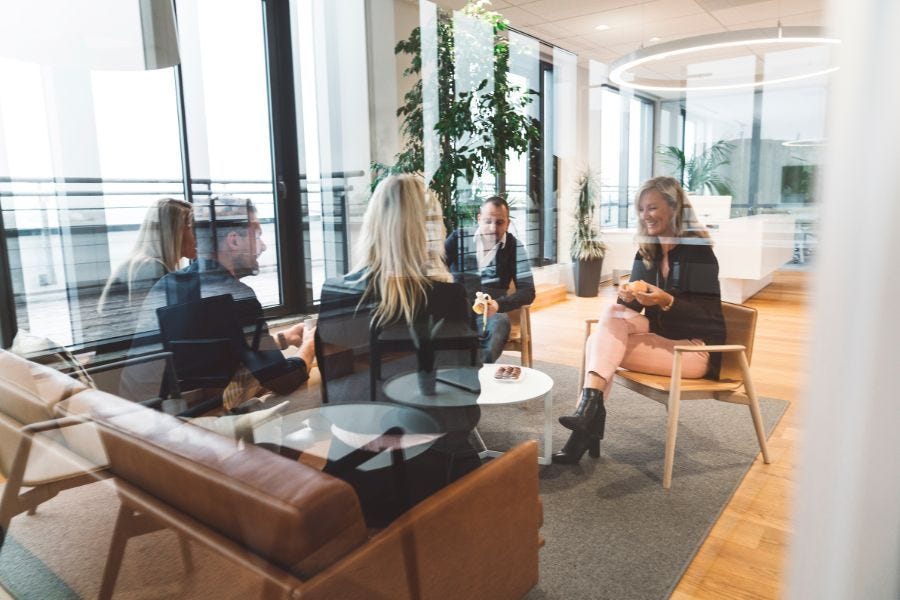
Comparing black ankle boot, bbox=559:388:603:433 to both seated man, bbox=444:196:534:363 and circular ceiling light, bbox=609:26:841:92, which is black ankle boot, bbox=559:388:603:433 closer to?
seated man, bbox=444:196:534:363

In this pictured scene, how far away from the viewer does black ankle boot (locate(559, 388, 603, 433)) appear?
2.17m

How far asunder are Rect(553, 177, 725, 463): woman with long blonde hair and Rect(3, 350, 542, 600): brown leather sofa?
2.87ft

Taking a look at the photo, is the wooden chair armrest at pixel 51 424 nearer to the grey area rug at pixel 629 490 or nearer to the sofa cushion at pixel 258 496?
the sofa cushion at pixel 258 496

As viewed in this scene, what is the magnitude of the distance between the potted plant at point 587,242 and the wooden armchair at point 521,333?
0.30m

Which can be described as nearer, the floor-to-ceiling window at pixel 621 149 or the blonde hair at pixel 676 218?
the blonde hair at pixel 676 218

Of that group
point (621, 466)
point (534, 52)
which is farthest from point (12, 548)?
point (534, 52)

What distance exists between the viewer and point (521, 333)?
2.92 m

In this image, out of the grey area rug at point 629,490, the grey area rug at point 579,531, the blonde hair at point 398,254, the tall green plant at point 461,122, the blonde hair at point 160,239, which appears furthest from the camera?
the tall green plant at point 461,122

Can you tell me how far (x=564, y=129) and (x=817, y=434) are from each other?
104 inches

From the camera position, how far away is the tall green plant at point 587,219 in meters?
2.84

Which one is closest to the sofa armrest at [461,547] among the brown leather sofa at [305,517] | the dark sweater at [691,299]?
the brown leather sofa at [305,517]

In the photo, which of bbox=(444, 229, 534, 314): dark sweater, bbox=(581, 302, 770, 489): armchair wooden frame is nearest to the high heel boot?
bbox=(581, 302, 770, 489): armchair wooden frame

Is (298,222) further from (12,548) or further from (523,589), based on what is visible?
(523,589)

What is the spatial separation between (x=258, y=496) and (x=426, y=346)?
1.17 metres
